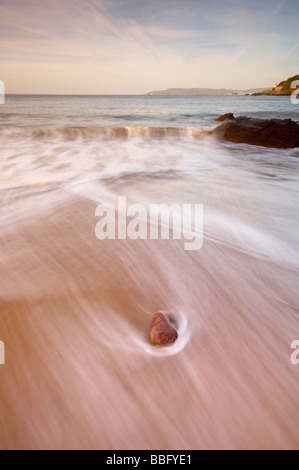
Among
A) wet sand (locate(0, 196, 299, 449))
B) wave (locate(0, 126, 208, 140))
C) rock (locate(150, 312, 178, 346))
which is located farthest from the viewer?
wave (locate(0, 126, 208, 140))

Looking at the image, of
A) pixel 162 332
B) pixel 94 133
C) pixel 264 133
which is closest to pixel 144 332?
pixel 162 332

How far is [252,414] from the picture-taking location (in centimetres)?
109

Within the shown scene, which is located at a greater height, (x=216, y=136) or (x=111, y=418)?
(x=216, y=136)

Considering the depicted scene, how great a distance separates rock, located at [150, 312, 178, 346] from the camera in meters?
1.36

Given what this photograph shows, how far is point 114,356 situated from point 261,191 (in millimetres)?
3593

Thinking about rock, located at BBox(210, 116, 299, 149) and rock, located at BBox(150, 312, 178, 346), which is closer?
rock, located at BBox(150, 312, 178, 346)

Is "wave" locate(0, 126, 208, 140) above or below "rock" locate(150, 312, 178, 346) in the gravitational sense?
above

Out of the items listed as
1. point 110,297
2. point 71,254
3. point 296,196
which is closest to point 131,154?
point 296,196

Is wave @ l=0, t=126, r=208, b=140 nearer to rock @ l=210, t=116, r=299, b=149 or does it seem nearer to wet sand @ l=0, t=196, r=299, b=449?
rock @ l=210, t=116, r=299, b=149

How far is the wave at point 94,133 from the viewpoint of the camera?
1014 centimetres

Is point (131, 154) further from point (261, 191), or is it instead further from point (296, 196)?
point (296, 196)

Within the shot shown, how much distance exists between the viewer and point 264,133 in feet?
26.5

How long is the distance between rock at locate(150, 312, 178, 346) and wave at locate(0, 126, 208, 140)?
9876mm

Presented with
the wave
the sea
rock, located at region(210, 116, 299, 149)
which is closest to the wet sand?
the sea
